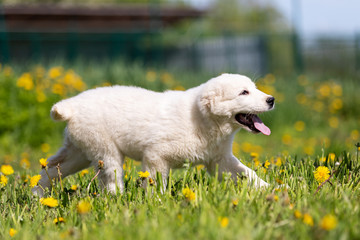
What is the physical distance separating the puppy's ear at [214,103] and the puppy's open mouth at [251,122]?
123 mm

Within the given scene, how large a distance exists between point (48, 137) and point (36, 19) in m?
14.7

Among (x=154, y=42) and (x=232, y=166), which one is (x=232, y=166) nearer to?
(x=232, y=166)

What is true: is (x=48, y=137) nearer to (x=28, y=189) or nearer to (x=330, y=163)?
(x=28, y=189)

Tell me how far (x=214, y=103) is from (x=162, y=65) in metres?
12.3

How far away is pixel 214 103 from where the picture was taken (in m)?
3.50

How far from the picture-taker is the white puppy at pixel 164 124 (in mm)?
3516

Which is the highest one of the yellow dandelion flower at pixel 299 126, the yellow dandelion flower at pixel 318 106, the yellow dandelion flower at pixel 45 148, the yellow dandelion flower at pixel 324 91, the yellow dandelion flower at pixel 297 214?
the yellow dandelion flower at pixel 297 214

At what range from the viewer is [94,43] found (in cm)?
2055

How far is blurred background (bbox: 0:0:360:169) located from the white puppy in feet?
2.13

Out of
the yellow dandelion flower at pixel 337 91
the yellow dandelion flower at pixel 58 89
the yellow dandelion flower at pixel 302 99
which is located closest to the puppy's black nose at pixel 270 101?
the yellow dandelion flower at pixel 58 89

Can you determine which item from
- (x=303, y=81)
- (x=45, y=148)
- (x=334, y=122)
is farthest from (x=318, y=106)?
(x=45, y=148)

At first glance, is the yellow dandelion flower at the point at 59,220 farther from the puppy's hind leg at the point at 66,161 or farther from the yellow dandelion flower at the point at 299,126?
the yellow dandelion flower at the point at 299,126

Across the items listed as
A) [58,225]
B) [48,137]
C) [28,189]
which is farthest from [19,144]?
[58,225]

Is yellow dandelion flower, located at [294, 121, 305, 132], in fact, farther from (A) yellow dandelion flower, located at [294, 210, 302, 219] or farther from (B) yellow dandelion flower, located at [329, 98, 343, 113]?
(A) yellow dandelion flower, located at [294, 210, 302, 219]
